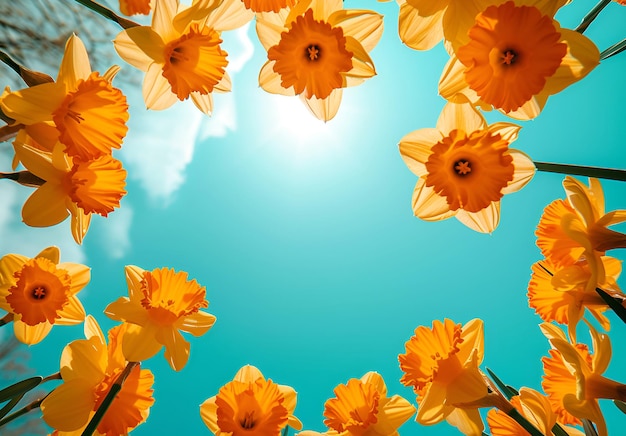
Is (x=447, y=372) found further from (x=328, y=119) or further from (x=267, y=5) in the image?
(x=267, y=5)

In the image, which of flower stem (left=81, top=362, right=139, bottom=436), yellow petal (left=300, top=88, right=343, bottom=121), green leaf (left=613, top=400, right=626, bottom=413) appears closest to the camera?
flower stem (left=81, top=362, right=139, bottom=436)

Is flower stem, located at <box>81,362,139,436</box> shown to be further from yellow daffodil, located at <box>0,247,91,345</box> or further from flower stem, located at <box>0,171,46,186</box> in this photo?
flower stem, located at <box>0,171,46,186</box>

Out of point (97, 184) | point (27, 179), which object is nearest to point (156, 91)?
point (97, 184)

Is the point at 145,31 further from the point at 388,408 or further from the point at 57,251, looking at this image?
the point at 388,408

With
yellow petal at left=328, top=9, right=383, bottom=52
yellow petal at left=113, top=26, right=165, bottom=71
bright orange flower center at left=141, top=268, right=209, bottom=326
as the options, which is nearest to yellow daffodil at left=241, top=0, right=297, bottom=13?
yellow petal at left=328, top=9, right=383, bottom=52

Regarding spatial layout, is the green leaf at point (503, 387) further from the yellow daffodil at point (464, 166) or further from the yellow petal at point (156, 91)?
the yellow petal at point (156, 91)

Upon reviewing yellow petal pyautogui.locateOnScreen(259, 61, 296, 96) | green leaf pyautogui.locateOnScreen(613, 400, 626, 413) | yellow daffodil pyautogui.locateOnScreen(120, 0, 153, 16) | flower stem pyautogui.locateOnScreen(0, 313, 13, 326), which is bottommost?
green leaf pyautogui.locateOnScreen(613, 400, 626, 413)

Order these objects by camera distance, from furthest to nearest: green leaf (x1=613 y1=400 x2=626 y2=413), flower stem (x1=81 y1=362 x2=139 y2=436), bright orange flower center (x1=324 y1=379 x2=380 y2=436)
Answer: bright orange flower center (x1=324 y1=379 x2=380 y2=436), green leaf (x1=613 y1=400 x2=626 y2=413), flower stem (x1=81 y1=362 x2=139 y2=436)
